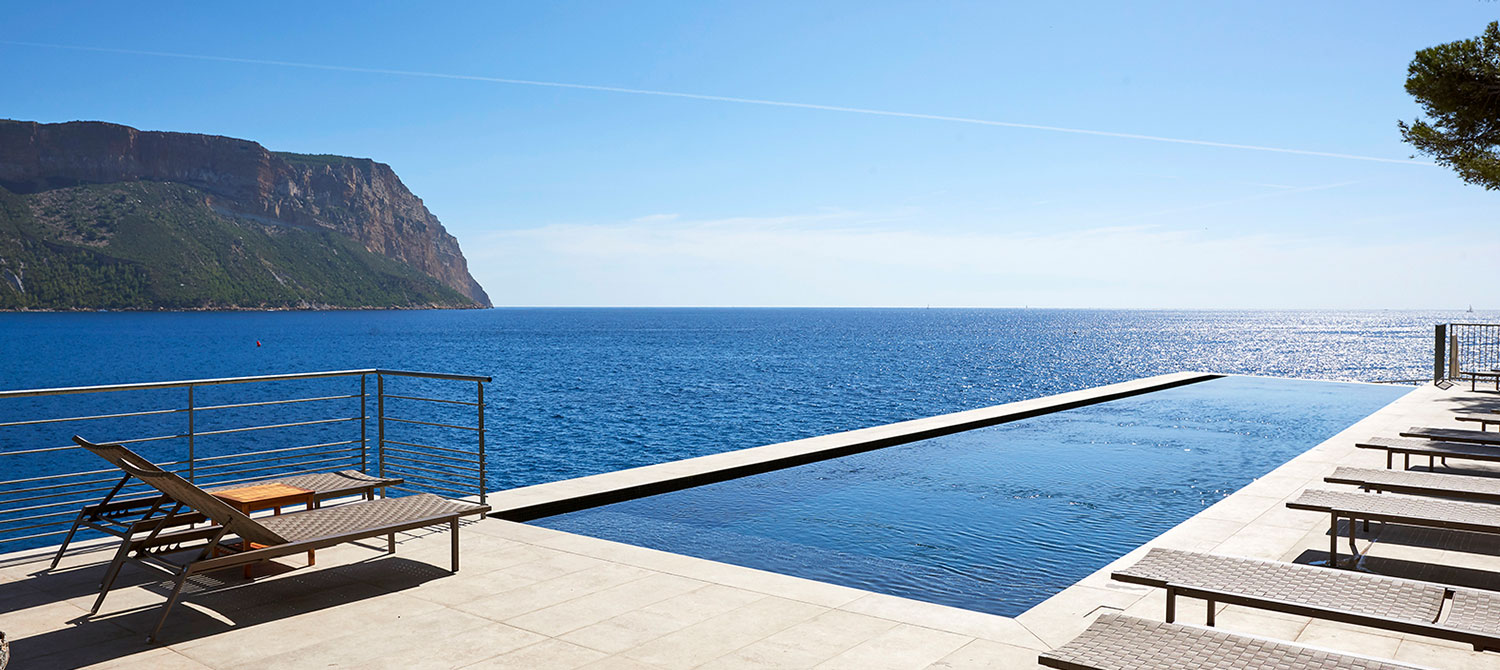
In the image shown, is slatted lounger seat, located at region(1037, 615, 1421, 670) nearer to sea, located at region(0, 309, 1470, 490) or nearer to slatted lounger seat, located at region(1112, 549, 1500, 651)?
slatted lounger seat, located at region(1112, 549, 1500, 651)

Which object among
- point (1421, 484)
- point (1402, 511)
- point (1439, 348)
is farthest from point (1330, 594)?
point (1439, 348)

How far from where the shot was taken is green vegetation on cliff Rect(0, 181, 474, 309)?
99.7 m

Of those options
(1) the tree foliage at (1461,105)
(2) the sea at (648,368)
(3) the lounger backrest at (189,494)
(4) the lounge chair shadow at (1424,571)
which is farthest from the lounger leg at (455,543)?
(2) the sea at (648,368)

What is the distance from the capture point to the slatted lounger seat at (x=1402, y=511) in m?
4.10

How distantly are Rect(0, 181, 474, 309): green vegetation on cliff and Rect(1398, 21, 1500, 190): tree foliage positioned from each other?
11296 centimetres

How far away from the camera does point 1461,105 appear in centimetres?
1112

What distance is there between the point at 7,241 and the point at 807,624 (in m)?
123

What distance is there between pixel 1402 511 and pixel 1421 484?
1.11m

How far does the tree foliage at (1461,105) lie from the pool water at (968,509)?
13.0ft

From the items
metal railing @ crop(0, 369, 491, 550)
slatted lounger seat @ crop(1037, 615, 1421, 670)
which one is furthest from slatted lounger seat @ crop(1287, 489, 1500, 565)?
metal railing @ crop(0, 369, 491, 550)

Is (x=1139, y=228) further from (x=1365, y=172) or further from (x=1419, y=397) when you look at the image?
(x=1419, y=397)

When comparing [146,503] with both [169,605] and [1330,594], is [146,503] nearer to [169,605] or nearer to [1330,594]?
[169,605]

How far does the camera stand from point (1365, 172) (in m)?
44.7

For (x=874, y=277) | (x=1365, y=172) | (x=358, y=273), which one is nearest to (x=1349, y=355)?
(x=1365, y=172)
